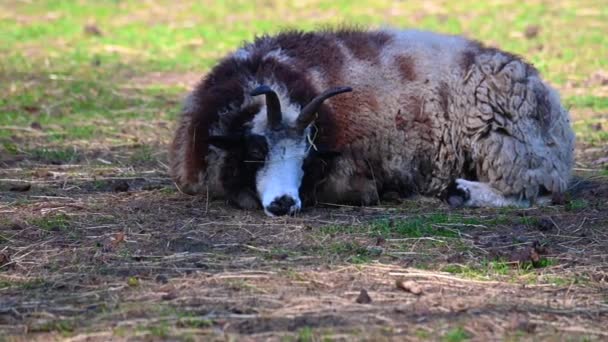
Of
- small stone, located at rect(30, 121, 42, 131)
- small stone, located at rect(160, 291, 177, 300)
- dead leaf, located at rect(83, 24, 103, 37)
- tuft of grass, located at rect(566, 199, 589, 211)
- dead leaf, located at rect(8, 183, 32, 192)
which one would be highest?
dead leaf, located at rect(83, 24, 103, 37)

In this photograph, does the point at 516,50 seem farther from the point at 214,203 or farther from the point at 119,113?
the point at 214,203

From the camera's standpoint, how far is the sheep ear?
7534 mm

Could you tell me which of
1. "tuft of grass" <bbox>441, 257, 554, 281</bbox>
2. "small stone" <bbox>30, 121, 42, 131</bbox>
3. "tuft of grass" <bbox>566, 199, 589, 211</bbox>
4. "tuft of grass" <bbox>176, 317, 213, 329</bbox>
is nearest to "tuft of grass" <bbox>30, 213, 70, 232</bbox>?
"tuft of grass" <bbox>176, 317, 213, 329</bbox>

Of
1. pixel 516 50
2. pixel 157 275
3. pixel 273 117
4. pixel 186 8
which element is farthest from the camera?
pixel 186 8

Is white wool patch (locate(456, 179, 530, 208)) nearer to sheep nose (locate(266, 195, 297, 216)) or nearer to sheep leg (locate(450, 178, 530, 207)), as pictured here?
sheep leg (locate(450, 178, 530, 207))

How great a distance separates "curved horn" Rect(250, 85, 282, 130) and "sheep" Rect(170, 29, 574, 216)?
0.05 ft

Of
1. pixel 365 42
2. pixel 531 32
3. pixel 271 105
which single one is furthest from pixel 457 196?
pixel 531 32

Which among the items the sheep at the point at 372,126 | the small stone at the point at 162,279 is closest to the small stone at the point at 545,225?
the sheep at the point at 372,126

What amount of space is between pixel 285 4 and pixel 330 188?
1264cm

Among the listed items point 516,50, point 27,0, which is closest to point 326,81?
point 516,50

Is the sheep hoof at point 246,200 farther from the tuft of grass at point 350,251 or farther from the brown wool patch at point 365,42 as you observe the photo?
the brown wool patch at point 365,42

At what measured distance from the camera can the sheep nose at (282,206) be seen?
7.41m

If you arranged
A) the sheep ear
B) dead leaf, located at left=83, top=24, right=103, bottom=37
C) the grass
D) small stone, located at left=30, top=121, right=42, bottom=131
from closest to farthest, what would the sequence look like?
the grass < the sheep ear < small stone, located at left=30, top=121, right=42, bottom=131 < dead leaf, located at left=83, top=24, right=103, bottom=37

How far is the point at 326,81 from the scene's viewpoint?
8.04 metres
